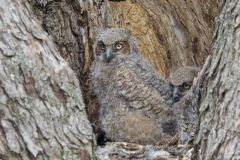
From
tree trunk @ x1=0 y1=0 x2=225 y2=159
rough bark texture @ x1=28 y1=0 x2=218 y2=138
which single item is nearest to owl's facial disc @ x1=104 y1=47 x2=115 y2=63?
rough bark texture @ x1=28 y1=0 x2=218 y2=138

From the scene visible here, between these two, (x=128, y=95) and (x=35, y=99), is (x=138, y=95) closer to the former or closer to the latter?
(x=128, y=95)

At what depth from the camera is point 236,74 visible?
260cm

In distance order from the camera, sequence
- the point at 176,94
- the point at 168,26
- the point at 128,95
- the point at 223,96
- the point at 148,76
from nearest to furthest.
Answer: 1. the point at 223,96
2. the point at 128,95
3. the point at 148,76
4. the point at 176,94
5. the point at 168,26

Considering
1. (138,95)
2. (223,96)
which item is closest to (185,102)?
(138,95)

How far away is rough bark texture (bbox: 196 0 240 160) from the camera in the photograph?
2551 mm

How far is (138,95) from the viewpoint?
385 centimetres

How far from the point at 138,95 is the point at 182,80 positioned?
0.49 meters

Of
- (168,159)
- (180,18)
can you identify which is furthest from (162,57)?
(168,159)

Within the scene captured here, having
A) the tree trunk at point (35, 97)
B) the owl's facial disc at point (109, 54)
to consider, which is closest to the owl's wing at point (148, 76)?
the owl's facial disc at point (109, 54)

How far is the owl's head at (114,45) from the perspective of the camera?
162 inches

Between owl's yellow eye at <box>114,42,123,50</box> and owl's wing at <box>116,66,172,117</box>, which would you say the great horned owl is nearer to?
owl's wing at <box>116,66,172,117</box>

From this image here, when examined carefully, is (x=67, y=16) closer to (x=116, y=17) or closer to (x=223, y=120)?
(x=116, y=17)

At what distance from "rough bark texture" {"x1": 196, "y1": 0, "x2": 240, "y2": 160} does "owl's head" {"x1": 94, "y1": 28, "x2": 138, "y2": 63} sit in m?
1.42

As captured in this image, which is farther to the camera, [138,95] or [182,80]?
[182,80]
